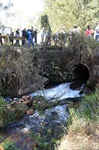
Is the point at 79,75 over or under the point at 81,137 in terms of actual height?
under

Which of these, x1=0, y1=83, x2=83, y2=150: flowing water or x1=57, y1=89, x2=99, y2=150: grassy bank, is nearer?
x1=57, y1=89, x2=99, y2=150: grassy bank

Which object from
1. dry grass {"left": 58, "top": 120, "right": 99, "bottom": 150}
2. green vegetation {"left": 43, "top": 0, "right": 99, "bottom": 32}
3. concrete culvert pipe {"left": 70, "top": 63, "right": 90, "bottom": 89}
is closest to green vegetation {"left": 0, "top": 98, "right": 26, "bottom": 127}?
dry grass {"left": 58, "top": 120, "right": 99, "bottom": 150}

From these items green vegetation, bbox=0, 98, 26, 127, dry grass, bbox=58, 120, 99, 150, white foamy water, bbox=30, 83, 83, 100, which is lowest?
Result: white foamy water, bbox=30, 83, 83, 100

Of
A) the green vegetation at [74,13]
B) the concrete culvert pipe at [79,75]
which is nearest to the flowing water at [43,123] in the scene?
the concrete culvert pipe at [79,75]

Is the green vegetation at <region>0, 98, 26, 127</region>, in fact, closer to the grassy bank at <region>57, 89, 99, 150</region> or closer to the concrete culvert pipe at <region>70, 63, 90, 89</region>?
the grassy bank at <region>57, 89, 99, 150</region>

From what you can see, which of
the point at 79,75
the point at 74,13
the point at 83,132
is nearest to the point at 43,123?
the point at 83,132

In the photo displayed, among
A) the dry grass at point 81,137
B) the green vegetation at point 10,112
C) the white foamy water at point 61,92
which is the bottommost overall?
the white foamy water at point 61,92

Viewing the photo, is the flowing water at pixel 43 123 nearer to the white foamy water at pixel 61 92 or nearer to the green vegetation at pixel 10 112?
the green vegetation at pixel 10 112

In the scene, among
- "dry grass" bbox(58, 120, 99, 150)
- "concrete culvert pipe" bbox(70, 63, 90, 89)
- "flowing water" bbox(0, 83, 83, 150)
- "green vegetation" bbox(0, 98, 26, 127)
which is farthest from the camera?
"concrete culvert pipe" bbox(70, 63, 90, 89)

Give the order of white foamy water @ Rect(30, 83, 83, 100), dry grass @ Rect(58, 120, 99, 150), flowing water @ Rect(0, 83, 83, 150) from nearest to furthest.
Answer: dry grass @ Rect(58, 120, 99, 150) → flowing water @ Rect(0, 83, 83, 150) → white foamy water @ Rect(30, 83, 83, 100)

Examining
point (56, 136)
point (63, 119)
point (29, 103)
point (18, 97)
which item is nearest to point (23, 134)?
point (56, 136)

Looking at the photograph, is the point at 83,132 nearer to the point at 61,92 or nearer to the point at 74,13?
the point at 61,92

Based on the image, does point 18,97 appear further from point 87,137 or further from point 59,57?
point 87,137

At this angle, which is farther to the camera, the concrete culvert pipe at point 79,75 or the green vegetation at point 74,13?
the green vegetation at point 74,13
